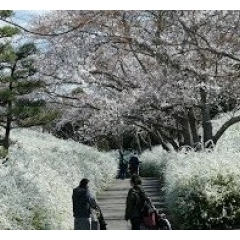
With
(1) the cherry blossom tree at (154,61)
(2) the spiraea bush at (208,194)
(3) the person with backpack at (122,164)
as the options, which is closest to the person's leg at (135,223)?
(2) the spiraea bush at (208,194)

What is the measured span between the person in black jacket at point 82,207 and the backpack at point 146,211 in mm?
424

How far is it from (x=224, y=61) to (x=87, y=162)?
2.53 meters

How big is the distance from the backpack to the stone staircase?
19.3 inches

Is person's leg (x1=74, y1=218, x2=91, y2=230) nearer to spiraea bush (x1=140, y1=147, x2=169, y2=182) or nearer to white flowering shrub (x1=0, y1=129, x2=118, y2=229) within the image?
white flowering shrub (x1=0, y1=129, x2=118, y2=229)

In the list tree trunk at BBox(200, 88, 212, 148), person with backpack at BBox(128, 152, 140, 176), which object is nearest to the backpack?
tree trunk at BBox(200, 88, 212, 148)

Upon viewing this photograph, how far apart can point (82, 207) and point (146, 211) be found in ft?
2.01

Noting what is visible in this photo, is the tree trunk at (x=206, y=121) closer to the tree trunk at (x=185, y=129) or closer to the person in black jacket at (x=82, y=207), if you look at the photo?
the tree trunk at (x=185, y=129)

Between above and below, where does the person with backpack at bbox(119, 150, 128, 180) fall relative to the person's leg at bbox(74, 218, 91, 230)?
above

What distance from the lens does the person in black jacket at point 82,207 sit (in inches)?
230

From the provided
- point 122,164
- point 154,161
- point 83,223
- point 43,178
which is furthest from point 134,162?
point 83,223

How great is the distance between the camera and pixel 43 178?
6.52 meters

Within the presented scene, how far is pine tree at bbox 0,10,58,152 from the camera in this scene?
7086 mm
